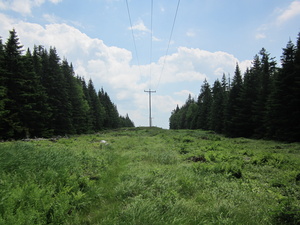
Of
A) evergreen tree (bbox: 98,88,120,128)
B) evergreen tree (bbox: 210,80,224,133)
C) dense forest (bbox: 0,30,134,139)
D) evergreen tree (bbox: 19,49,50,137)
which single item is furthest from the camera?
evergreen tree (bbox: 98,88,120,128)

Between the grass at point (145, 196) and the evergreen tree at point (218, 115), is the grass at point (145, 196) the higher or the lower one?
the lower one

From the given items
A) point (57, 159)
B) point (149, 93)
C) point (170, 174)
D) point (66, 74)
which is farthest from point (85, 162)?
point (149, 93)

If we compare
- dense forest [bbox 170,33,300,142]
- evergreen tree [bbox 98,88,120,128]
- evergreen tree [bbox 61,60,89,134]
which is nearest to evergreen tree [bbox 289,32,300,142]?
dense forest [bbox 170,33,300,142]

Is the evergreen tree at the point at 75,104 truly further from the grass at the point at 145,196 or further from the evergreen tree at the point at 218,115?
the evergreen tree at the point at 218,115

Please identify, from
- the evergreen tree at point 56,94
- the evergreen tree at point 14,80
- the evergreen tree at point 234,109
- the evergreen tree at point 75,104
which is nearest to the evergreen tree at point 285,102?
the evergreen tree at point 234,109

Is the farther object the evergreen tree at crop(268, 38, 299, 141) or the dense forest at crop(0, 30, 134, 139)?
the evergreen tree at crop(268, 38, 299, 141)

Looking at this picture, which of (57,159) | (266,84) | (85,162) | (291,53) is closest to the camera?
(57,159)

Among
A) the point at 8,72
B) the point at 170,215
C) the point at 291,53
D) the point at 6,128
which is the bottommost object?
the point at 170,215

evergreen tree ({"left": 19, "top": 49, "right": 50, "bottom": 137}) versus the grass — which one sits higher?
evergreen tree ({"left": 19, "top": 49, "right": 50, "bottom": 137})

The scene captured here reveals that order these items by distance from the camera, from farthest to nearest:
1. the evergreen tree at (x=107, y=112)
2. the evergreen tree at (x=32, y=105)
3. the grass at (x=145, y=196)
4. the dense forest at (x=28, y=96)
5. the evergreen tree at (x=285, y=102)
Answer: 1. the evergreen tree at (x=107, y=112)
2. the evergreen tree at (x=32, y=105)
3. the evergreen tree at (x=285, y=102)
4. the dense forest at (x=28, y=96)
5. the grass at (x=145, y=196)

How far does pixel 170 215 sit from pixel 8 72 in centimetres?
2760

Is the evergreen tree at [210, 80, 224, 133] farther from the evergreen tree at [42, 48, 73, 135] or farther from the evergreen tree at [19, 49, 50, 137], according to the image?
the evergreen tree at [19, 49, 50, 137]

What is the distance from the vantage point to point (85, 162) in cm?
951

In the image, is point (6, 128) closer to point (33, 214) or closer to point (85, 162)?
point (85, 162)
